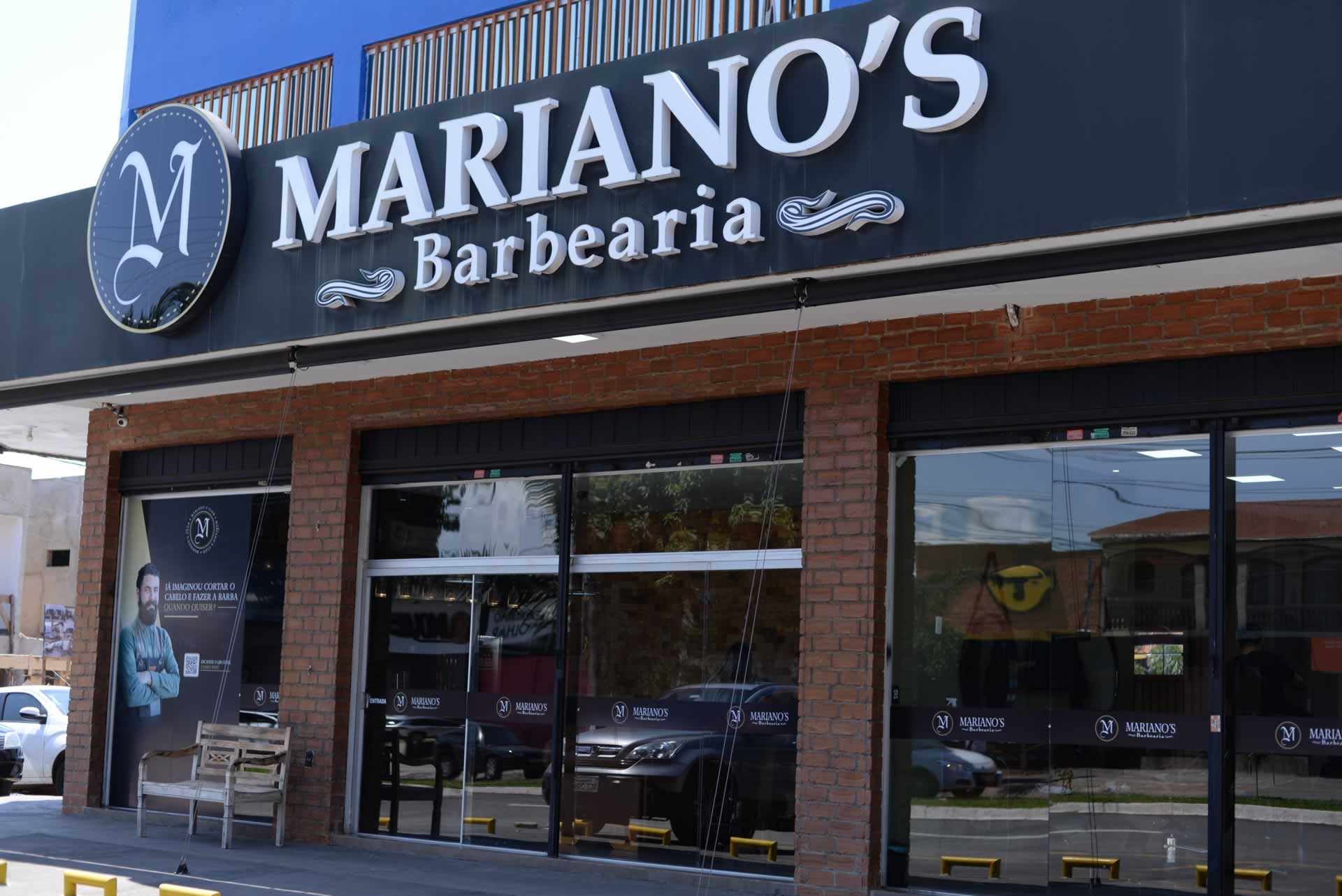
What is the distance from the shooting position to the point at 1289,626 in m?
8.24

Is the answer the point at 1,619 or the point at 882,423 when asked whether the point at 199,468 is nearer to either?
the point at 882,423

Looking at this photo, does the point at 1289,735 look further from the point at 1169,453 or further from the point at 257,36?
the point at 257,36

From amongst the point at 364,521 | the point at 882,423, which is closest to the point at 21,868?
the point at 364,521

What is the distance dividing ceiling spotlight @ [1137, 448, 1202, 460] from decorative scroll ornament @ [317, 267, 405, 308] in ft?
16.8

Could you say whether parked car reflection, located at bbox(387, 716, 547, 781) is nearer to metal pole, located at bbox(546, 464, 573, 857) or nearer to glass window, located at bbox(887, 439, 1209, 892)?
metal pole, located at bbox(546, 464, 573, 857)

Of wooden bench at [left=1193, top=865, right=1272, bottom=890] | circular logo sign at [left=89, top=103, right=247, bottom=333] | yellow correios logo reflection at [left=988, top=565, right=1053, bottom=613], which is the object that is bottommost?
wooden bench at [left=1193, top=865, right=1272, bottom=890]

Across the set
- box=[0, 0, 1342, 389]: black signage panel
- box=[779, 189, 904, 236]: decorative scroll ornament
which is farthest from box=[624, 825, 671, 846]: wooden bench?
box=[779, 189, 904, 236]: decorative scroll ornament

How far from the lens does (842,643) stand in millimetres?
9453

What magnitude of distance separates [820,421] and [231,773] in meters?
5.79

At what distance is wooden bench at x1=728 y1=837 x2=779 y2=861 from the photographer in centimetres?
995

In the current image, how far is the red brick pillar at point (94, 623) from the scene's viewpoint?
45.9 feet

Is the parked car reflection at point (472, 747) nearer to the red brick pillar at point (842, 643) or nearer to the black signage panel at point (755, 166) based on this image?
the red brick pillar at point (842, 643)

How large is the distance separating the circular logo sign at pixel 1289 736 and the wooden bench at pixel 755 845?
3.44 meters

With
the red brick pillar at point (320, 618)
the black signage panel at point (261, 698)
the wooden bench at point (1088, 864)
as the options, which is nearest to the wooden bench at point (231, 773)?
the red brick pillar at point (320, 618)
